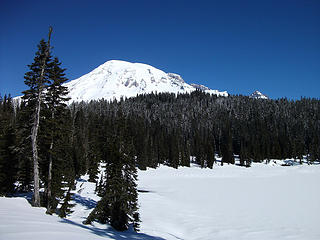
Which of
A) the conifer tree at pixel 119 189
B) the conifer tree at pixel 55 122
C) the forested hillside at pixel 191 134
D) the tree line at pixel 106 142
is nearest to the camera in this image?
the conifer tree at pixel 119 189

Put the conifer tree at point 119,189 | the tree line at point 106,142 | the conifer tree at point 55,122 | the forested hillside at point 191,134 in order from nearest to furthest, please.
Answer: the conifer tree at point 119,189 < the tree line at point 106,142 < the conifer tree at point 55,122 < the forested hillside at point 191,134

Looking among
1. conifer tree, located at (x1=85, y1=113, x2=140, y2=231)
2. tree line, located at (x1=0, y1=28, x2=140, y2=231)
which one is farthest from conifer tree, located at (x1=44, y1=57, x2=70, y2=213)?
conifer tree, located at (x1=85, y1=113, x2=140, y2=231)

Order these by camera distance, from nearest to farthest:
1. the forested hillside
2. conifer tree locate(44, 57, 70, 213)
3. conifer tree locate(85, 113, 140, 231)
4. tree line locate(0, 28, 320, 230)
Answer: conifer tree locate(85, 113, 140, 231)
tree line locate(0, 28, 320, 230)
conifer tree locate(44, 57, 70, 213)
the forested hillside

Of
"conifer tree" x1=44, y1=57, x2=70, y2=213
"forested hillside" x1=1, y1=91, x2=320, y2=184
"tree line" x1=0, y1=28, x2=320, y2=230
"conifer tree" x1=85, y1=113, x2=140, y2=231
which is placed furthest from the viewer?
"forested hillside" x1=1, y1=91, x2=320, y2=184

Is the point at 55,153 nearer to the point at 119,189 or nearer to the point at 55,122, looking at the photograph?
the point at 55,122

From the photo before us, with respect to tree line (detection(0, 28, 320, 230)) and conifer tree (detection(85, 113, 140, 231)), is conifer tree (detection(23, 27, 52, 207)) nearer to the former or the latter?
tree line (detection(0, 28, 320, 230))

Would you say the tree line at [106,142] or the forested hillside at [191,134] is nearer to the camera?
the tree line at [106,142]

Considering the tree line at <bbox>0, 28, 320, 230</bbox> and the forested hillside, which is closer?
the tree line at <bbox>0, 28, 320, 230</bbox>

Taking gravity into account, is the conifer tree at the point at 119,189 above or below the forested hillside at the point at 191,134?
below

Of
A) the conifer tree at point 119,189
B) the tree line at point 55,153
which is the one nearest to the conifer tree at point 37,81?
the tree line at point 55,153

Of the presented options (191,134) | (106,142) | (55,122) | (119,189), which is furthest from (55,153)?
(191,134)

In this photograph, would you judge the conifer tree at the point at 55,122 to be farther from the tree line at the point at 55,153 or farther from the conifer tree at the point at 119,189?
the conifer tree at the point at 119,189

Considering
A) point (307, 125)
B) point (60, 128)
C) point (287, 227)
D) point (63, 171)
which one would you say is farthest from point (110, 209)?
point (307, 125)

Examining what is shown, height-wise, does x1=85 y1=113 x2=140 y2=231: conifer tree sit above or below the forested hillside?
below
